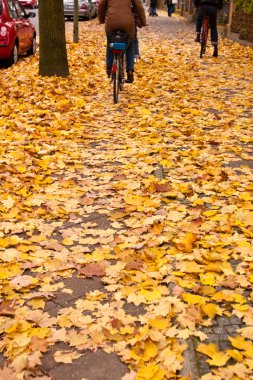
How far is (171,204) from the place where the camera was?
486 cm

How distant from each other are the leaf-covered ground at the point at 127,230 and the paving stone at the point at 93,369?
43 mm

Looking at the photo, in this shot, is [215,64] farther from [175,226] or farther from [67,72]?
[175,226]

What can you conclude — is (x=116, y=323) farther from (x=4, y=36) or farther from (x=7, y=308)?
(x=4, y=36)

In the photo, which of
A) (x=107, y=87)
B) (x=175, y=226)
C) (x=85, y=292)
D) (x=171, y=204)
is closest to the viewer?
(x=85, y=292)

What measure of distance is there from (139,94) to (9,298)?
701cm

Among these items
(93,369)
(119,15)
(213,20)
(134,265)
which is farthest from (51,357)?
(213,20)

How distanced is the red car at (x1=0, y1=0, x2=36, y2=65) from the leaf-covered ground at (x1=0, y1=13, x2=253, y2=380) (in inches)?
154

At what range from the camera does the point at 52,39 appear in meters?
10.8

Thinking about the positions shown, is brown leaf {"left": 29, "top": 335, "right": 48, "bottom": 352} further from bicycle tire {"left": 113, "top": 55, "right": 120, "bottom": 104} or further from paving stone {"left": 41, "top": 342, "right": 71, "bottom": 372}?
bicycle tire {"left": 113, "top": 55, "right": 120, "bottom": 104}

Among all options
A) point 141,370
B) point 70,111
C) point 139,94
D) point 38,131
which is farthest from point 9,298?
point 139,94

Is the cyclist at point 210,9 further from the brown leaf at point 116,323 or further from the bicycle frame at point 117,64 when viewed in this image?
the brown leaf at point 116,323

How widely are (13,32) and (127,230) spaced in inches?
389

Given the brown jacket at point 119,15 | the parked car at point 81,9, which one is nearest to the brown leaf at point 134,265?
the brown jacket at point 119,15

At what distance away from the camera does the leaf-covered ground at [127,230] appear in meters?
2.98
